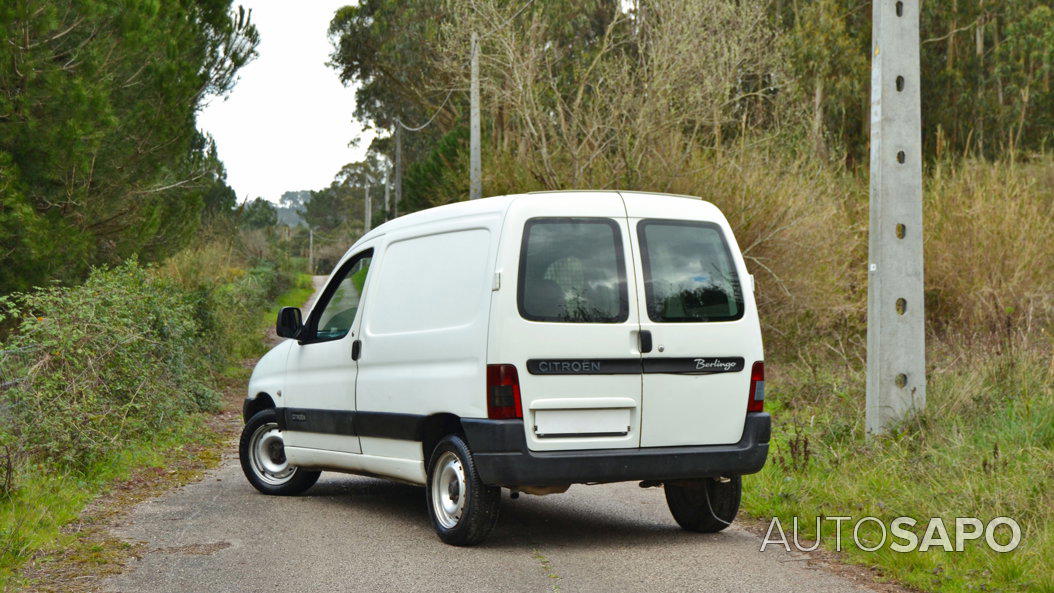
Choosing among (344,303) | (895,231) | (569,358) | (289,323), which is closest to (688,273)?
(569,358)

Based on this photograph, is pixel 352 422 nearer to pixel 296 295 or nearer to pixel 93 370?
pixel 93 370

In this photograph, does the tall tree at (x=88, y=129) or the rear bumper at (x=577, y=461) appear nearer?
the rear bumper at (x=577, y=461)

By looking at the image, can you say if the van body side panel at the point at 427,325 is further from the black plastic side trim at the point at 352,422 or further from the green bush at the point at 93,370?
the green bush at the point at 93,370

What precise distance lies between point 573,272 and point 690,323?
2.63 ft

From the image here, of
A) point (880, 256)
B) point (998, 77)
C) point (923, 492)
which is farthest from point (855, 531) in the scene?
point (998, 77)

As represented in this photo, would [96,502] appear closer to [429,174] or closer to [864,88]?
[429,174]

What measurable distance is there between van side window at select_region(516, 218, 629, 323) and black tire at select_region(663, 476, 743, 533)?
4.55 feet

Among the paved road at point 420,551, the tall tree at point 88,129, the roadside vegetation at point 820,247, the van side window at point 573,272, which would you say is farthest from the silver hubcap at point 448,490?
the tall tree at point 88,129

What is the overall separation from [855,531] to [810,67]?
1235 inches

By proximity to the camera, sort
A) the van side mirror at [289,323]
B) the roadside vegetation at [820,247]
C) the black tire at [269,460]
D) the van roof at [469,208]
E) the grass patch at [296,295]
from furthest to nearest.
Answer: the grass patch at [296,295] → the black tire at [269,460] → the van side mirror at [289,323] → the roadside vegetation at [820,247] → the van roof at [469,208]

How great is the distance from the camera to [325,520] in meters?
8.18

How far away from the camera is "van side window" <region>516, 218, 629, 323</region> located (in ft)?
22.4

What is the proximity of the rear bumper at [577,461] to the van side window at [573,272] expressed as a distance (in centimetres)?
73

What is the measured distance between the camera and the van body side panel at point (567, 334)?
263 inches
